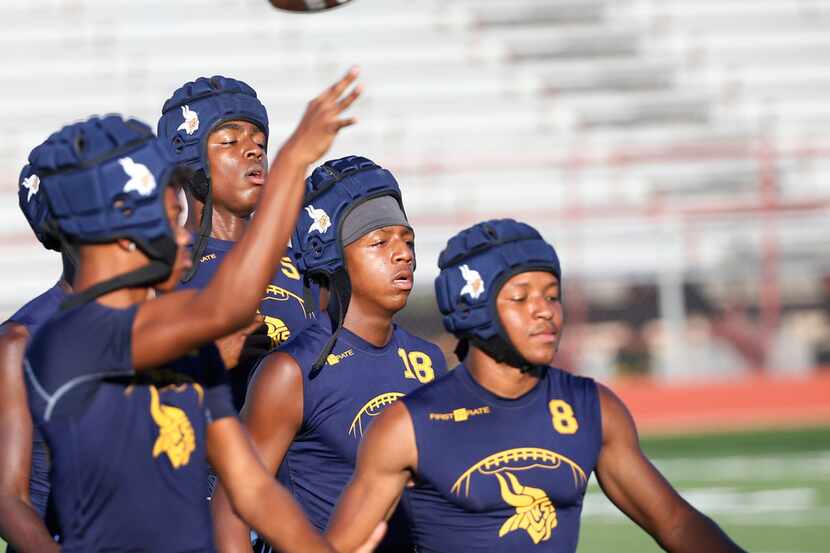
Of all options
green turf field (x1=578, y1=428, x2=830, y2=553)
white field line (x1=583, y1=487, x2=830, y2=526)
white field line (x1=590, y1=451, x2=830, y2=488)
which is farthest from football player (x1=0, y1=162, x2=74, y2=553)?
white field line (x1=590, y1=451, x2=830, y2=488)

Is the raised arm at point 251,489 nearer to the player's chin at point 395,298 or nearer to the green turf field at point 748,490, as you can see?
the player's chin at point 395,298

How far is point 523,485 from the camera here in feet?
13.8

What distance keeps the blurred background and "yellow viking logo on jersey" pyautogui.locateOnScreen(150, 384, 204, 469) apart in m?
6.62

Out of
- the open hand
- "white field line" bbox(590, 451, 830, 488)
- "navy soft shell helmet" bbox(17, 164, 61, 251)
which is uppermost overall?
the open hand

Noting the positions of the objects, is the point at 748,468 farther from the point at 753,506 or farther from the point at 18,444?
the point at 18,444

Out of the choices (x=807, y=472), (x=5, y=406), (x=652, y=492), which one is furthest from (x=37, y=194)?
(x=807, y=472)

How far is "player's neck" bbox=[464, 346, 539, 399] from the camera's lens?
4.39 meters

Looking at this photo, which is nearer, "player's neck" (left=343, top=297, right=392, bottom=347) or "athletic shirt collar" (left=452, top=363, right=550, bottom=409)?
"athletic shirt collar" (left=452, top=363, right=550, bottom=409)

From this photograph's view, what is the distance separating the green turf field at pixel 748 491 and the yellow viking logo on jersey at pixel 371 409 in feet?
16.1

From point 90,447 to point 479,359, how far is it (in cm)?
140

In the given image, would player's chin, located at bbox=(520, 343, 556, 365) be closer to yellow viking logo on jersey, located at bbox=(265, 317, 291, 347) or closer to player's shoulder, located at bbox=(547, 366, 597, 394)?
player's shoulder, located at bbox=(547, 366, 597, 394)

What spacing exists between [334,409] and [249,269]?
6.05 ft

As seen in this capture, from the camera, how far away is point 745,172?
59.9 ft

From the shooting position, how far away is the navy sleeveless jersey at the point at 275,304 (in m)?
5.67
